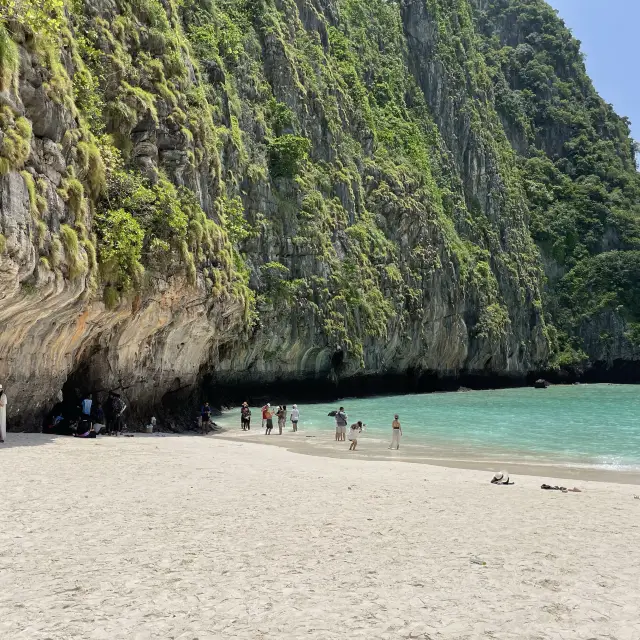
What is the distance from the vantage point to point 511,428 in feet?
98.9

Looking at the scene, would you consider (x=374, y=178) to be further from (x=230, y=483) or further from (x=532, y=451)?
(x=230, y=483)

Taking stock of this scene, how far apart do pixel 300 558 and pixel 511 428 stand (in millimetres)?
24504

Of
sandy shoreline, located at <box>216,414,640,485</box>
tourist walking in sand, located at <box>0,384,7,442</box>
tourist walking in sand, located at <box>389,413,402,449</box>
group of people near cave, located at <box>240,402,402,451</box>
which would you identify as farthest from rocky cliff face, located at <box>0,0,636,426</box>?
tourist walking in sand, located at <box>389,413,402,449</box>

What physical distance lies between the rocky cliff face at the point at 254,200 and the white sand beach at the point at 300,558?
23.4 feet

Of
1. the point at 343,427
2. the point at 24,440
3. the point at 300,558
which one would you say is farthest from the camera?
the point at 343,427

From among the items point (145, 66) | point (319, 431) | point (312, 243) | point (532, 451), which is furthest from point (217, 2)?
point (532, 451)

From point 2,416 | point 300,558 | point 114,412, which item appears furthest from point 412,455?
point 300,558

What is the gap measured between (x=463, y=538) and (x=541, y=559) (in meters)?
1.17

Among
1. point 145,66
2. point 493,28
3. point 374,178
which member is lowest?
point 145,66

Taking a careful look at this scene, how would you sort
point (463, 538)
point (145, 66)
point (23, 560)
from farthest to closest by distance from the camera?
point (145, 66) → point (463, 538) → point (23, 560)

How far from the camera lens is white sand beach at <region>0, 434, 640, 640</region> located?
18.6ft

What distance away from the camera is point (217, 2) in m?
46.8

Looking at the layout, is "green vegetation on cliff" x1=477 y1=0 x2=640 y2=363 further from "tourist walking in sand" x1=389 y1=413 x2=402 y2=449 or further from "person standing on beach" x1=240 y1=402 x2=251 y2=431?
"tourist walking in sand" x1=389 y1=413 x2=402 y2=449

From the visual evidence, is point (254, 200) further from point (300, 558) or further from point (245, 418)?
point (300, 558)
